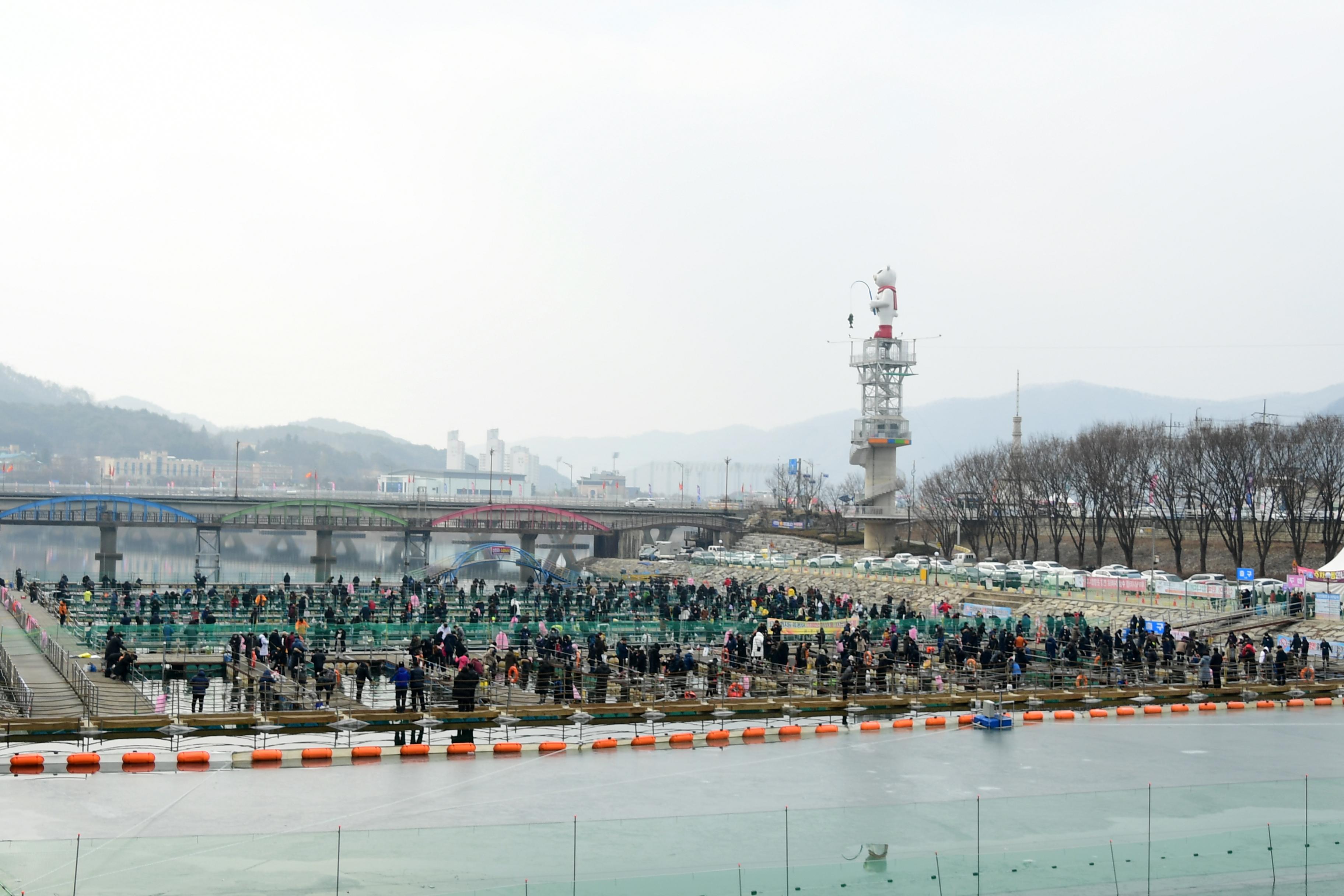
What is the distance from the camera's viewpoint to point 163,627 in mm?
39625

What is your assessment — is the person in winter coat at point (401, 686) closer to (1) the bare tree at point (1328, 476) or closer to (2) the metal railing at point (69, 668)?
(2) the metal railing at point (69, 668)

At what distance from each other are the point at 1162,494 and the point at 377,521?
7614cm

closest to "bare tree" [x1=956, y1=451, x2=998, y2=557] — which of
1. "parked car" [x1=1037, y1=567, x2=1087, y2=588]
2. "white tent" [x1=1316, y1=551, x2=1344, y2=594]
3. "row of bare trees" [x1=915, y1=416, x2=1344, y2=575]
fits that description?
"row of bare trees" [x1=915, y1=416, x2=1344, y2=575]

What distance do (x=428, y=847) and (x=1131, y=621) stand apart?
34.4 metres

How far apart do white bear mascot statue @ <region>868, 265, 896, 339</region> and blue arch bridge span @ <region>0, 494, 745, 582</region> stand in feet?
105

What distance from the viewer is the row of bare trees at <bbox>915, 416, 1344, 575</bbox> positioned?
236 feet

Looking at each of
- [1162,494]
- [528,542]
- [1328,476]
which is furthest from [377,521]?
[1328,476]

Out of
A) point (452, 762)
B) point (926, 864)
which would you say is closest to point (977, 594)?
point (452, 762)

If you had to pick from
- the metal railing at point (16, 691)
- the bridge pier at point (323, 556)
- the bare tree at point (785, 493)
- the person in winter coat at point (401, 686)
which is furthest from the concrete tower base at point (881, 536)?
the metal railing at point (16, 691)

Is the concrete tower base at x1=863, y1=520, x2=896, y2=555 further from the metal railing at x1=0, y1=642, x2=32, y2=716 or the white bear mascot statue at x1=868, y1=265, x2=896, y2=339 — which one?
the metal railing at x1=0, y1=642, x2=32, y2=716

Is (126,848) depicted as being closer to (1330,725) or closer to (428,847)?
(428,847)

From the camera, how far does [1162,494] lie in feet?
260

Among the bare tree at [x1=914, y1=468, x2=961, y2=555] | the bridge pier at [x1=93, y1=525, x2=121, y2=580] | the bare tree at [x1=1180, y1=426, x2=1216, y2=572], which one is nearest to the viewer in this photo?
the bare tree at [x1=1180, y1=426, x2=1216, y2=572]

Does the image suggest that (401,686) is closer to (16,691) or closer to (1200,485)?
(16,691)
